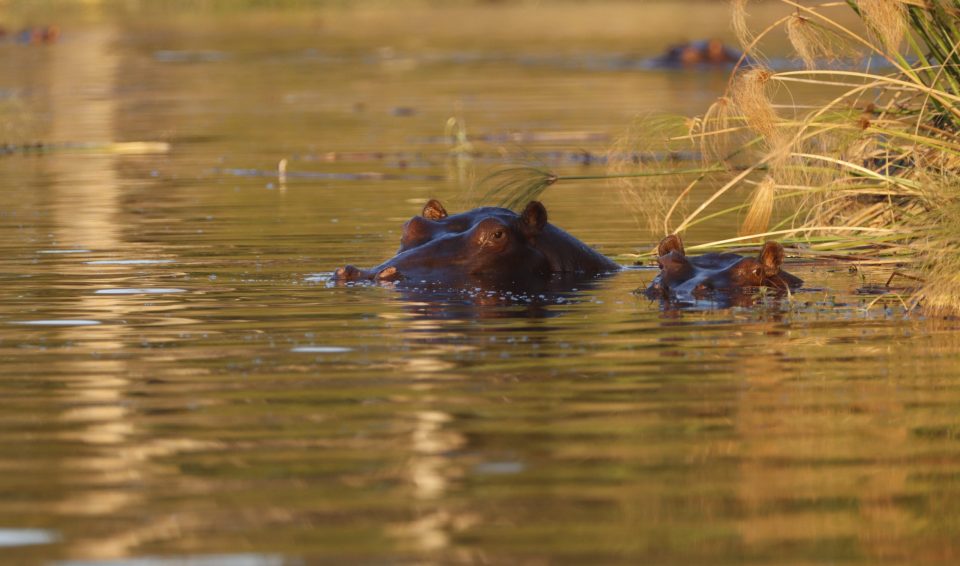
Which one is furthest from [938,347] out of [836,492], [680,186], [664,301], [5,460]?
[680,186]

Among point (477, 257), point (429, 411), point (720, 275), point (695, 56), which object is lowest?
point (429, 411)

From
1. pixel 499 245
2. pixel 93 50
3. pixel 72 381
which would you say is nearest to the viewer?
pixel 72 381

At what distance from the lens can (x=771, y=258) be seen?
9672 mm

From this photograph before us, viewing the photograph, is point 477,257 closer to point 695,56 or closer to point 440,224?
point 440,224

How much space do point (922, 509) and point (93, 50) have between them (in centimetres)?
4691

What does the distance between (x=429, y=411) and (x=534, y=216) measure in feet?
14.4

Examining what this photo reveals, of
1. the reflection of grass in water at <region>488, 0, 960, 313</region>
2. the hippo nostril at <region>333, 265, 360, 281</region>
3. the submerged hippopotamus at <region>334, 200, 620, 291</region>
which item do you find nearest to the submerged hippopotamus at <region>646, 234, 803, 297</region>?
the reflection of grass in water at <region>488, 0, 960, 313</region>

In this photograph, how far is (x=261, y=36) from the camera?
57562 mm

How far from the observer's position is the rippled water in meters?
4.91

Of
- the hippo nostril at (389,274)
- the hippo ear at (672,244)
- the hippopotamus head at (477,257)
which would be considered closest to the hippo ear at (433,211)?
the hippopotamus head at (477,257)

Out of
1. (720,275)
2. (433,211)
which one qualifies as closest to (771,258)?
(720,275)

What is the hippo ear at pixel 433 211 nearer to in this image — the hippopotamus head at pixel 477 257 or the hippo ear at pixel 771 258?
the hippopotamus head at pixel 477 257

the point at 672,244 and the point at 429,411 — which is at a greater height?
the point at 672,244

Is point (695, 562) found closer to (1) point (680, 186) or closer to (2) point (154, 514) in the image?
(2) point (154, 514)
